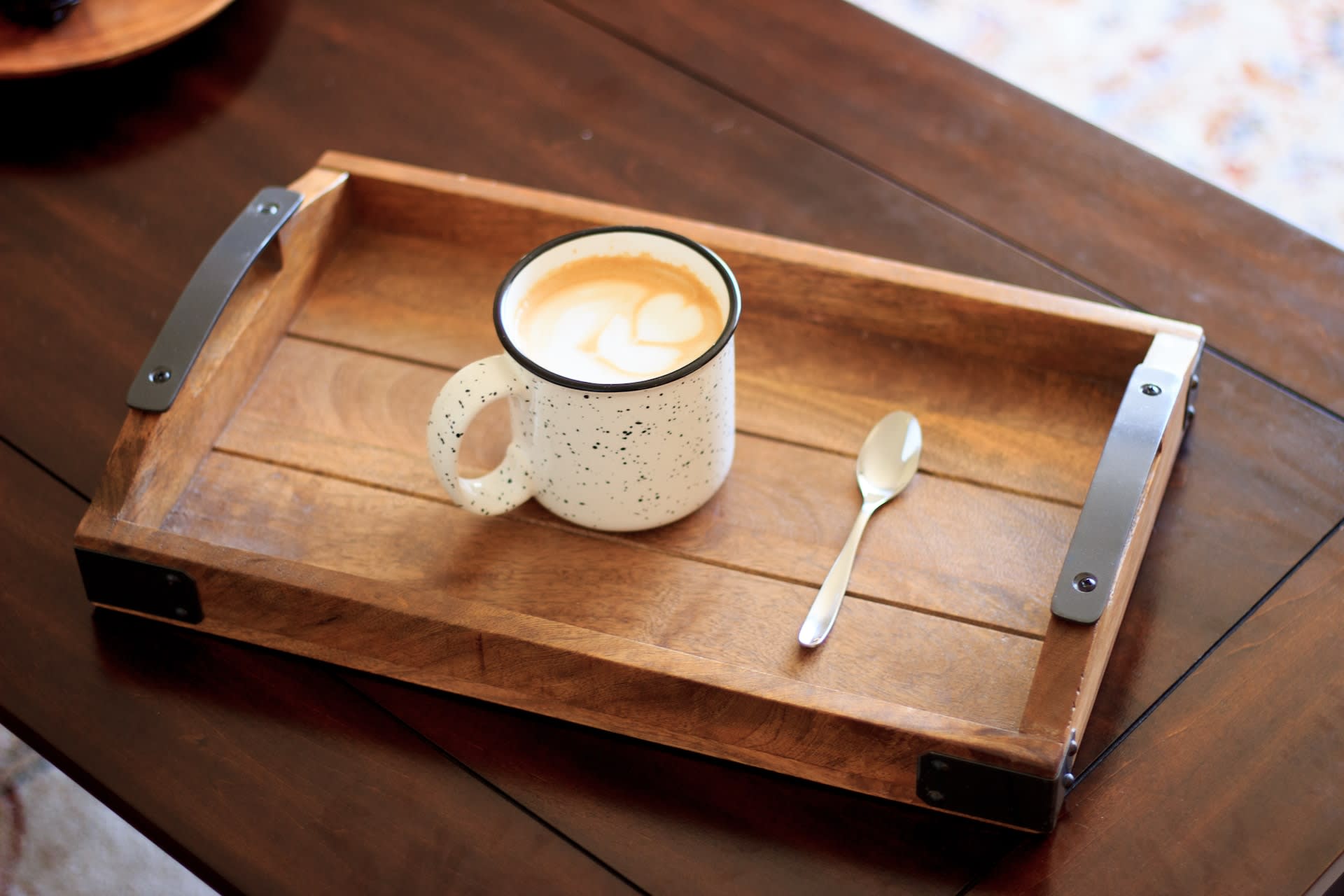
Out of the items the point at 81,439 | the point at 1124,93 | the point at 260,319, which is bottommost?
the point at 81,439

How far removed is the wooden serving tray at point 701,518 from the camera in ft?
2.26

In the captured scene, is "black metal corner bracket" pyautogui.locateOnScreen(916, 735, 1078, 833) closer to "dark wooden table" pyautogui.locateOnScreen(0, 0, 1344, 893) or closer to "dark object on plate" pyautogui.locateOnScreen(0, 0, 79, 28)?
"dark wooden table" pyautogui.locateOnScreen(0, 0, 1344, 893)

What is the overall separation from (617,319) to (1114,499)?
296 millimetres

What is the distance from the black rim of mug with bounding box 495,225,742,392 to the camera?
695 millimetres

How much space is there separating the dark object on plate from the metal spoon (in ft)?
2.45

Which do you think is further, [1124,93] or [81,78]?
[1124,93]

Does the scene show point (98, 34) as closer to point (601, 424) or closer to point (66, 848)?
point (601, 424)

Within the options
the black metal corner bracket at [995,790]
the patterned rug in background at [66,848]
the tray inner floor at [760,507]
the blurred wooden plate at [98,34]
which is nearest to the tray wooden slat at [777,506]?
the tray inner floor at [760,507]

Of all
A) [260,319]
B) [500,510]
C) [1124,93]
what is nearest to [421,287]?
[260,319]

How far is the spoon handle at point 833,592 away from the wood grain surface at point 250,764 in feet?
0.55

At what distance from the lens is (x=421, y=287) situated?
95cm

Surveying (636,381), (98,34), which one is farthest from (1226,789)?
(98,34)

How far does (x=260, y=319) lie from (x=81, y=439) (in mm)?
143

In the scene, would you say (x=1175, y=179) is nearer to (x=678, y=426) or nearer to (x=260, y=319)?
(x=678, y=426)
